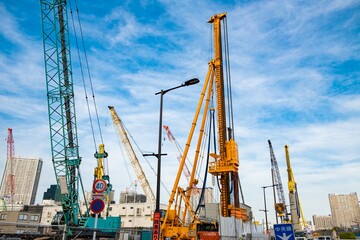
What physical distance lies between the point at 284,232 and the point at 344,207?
212 meters

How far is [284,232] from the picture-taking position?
834 cm

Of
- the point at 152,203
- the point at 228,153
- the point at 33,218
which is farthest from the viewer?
the point at 152,203

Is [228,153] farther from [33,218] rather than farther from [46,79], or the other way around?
[33,218]

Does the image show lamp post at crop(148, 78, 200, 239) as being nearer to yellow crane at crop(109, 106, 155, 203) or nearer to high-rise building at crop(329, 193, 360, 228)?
yellow crane at crop(109, 106, 155, 203)

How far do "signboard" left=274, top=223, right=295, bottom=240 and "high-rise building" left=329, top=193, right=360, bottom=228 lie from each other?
207266 mm

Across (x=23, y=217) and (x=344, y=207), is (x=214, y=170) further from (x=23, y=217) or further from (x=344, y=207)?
(x=344, y=207)

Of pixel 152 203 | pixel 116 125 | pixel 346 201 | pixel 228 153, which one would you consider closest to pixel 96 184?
pixel 228 153

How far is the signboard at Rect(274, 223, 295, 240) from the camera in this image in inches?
324

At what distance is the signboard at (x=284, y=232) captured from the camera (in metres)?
8.22

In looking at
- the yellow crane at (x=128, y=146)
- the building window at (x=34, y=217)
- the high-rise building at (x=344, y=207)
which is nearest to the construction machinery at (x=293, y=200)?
the yellow crane at (x=128, y=146)

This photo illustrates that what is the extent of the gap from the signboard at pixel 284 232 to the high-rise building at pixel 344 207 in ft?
680

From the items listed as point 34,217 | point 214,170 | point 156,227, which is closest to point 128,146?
point 34,217

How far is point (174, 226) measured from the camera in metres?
30.9

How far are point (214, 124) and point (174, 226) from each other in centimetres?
1365
